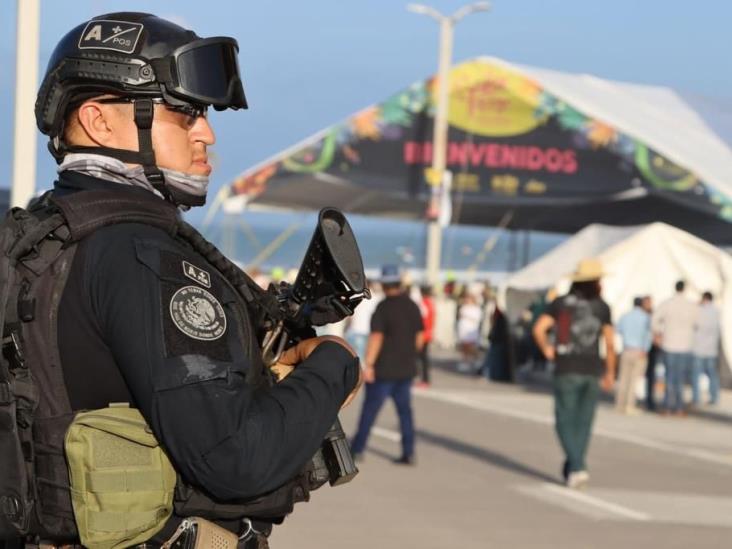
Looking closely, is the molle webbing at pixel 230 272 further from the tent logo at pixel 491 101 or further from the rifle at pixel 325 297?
the tent logo at pixel 491 101

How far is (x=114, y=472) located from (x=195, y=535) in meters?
0.21

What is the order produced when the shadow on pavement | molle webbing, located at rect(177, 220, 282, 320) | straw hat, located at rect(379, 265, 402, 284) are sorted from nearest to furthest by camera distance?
molle webbing, located at rect(177, 220, 282, 320) < the shadow on pavement < straw hat, located at rect(379, 265, 402, 284)

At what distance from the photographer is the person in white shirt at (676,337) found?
19.0 meters

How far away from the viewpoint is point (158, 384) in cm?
262

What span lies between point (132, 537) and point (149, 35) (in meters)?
0.95

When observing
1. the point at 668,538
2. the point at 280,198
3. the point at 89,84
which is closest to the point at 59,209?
the point at 89,84

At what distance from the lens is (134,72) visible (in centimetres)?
290

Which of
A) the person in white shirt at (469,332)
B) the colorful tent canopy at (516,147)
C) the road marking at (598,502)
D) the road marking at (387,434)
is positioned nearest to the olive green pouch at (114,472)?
the road marking at (598,502)

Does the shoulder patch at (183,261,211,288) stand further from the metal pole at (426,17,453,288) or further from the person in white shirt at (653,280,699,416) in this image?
the metal pole at (426,17,453,288)

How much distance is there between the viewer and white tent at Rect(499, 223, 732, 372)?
23.0m

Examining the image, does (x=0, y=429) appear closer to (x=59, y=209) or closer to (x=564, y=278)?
(x=59, y=209)

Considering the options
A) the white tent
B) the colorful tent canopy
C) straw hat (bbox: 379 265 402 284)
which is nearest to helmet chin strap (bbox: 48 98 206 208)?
straw hat (bbox: 379 265 402 284)

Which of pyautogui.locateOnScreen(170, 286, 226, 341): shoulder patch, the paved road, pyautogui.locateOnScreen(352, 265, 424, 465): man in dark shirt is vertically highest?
pyautogui.locateOnScreen(170, 286, 226, 341): shoulder patch

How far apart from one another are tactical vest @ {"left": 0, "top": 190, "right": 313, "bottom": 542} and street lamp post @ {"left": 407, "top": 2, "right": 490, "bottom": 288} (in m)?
32.0
